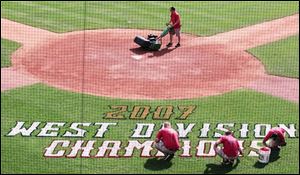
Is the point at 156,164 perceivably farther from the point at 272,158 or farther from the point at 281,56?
the point at 281,56

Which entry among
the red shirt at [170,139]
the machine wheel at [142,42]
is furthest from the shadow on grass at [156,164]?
the machine wheel at [142,42]

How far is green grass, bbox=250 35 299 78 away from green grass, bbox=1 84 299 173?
2411 mm

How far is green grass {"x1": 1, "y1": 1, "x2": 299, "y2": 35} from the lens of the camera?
76.7 ft

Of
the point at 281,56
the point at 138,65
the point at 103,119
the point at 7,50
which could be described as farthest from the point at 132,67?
the point at 281,56

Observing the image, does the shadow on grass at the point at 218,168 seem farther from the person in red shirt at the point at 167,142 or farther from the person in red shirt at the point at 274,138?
the person in red shirt at the point at 274,138

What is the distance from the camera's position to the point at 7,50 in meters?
20.0

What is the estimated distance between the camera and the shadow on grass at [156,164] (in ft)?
42.0

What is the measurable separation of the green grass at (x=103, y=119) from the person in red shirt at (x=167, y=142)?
252 mm

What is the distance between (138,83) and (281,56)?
5.20 metres

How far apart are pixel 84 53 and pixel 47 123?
5.62m

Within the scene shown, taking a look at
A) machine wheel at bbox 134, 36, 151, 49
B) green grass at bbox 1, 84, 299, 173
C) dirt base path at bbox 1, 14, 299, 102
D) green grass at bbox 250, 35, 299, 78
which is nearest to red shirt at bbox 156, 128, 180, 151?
green grass at bbox 1, 84, 299, 173

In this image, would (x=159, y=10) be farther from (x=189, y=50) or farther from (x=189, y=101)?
(x=189, y=101)

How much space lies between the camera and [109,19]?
24.2m

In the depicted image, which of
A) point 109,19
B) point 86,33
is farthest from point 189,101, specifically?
point 109,19
